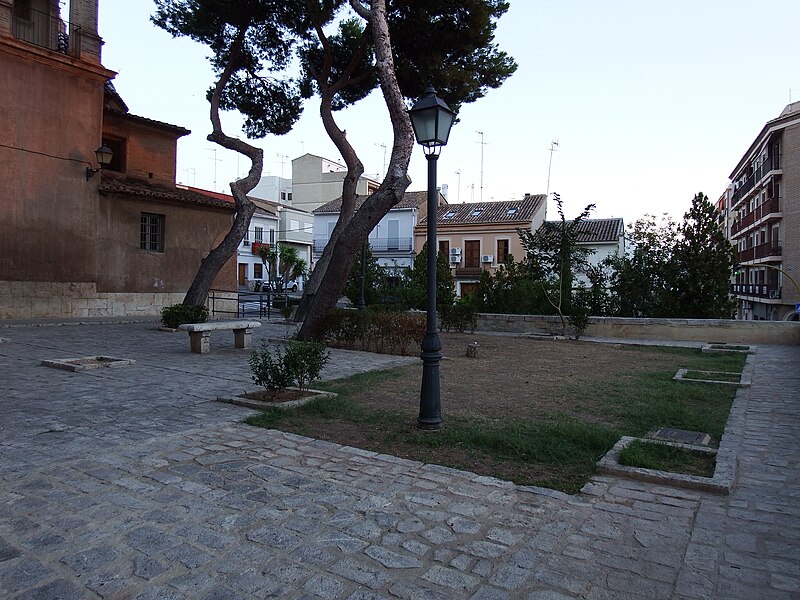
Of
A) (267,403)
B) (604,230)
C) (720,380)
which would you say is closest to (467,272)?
(604,230)

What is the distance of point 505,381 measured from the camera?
8.63 m

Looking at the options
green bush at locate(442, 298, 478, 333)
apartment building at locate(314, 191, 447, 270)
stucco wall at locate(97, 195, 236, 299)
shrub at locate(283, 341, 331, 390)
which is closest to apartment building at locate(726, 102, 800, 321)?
apartment building at locate(314, 191, 447, 270)

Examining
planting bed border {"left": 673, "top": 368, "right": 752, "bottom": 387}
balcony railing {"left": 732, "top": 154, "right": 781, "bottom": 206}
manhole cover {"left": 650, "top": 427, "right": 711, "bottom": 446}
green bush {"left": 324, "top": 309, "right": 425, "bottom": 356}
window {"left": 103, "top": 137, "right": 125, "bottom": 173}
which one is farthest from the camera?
balcony railing {"left": 732, "top": 154, "right": 781, "bottom": 206}

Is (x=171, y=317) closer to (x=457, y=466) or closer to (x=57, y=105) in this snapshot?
(x=57, y=105)

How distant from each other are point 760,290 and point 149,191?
41.0m

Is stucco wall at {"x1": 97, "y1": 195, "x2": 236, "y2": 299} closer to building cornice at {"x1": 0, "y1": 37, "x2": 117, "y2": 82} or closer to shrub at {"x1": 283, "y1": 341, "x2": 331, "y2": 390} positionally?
building cornice at {"x1": 0, "y1": 37, "x2": 117, "y2": 82}

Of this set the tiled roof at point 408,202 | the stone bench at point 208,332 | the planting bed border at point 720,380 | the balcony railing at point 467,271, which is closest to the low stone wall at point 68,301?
the stone bench at point 208,332

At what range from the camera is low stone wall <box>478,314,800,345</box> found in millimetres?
14992

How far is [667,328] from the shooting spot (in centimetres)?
1609

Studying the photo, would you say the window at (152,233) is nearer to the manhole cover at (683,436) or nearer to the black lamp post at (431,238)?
the black lamp post at (431,238)

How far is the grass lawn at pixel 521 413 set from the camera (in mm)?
4703

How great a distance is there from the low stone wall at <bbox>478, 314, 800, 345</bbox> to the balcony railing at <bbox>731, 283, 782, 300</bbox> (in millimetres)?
27856

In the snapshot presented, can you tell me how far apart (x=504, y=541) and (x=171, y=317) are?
13457mm

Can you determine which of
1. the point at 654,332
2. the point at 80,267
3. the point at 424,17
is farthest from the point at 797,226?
the point at 80,267
